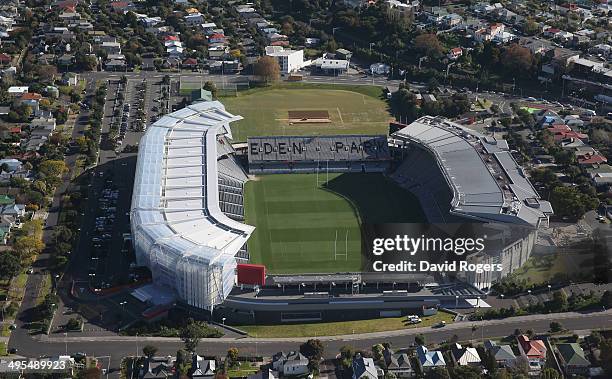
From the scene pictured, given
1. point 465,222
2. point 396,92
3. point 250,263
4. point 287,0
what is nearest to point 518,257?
point 465,222

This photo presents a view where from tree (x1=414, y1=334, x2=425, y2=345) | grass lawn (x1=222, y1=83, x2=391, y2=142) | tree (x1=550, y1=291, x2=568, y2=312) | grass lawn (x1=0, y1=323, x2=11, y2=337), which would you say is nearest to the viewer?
tree (x1=414, y1=334, x2=425, y2=345)

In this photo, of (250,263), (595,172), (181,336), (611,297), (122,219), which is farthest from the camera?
(595,172)

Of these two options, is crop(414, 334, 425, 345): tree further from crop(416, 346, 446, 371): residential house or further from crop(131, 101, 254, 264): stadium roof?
crop(131, 101, 254, 264): stadium roof

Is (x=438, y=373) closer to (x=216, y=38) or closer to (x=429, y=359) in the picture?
(x=429, y=359)

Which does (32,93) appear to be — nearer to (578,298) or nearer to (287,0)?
(287,0)

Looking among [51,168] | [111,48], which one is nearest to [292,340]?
[51,168]

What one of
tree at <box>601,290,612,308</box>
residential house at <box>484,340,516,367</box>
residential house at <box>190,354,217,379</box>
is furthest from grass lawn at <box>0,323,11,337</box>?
tree at <box>601,290,612,308</box>

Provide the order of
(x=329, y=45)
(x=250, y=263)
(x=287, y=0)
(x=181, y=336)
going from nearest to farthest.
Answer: (x=181, y=336) → (x=250, y=263) → (x=329, y=45) → (x=287, y=0)
